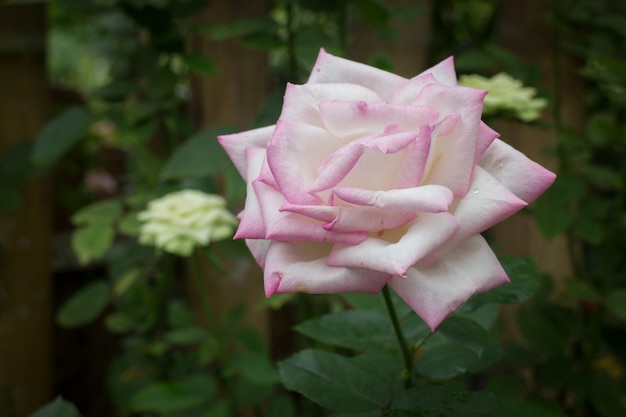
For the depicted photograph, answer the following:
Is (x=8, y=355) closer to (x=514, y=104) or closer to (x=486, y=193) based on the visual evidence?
(x=514, y=104)

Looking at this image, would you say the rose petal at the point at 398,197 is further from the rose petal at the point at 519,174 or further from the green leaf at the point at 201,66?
the green leaf at the point at 201,66

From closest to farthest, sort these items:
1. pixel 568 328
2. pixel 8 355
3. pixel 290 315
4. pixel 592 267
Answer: pixel 568 328 → pixel 592 267 → pixel 8 355 → pixel 290 315

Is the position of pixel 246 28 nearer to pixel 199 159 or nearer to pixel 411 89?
pixel 199 159

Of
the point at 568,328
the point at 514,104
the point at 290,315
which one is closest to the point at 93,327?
the point at 290,315

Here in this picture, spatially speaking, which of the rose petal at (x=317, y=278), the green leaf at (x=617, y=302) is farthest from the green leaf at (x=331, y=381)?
the green leaf at (x=617, y=302)

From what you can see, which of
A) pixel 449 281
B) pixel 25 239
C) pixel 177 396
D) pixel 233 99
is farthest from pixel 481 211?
pixel 25 239

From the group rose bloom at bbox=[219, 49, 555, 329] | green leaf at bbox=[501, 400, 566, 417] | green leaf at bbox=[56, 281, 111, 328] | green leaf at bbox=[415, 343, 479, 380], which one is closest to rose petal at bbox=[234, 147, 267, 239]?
rose bloom at bbox=[219, 49, 555, 329]
